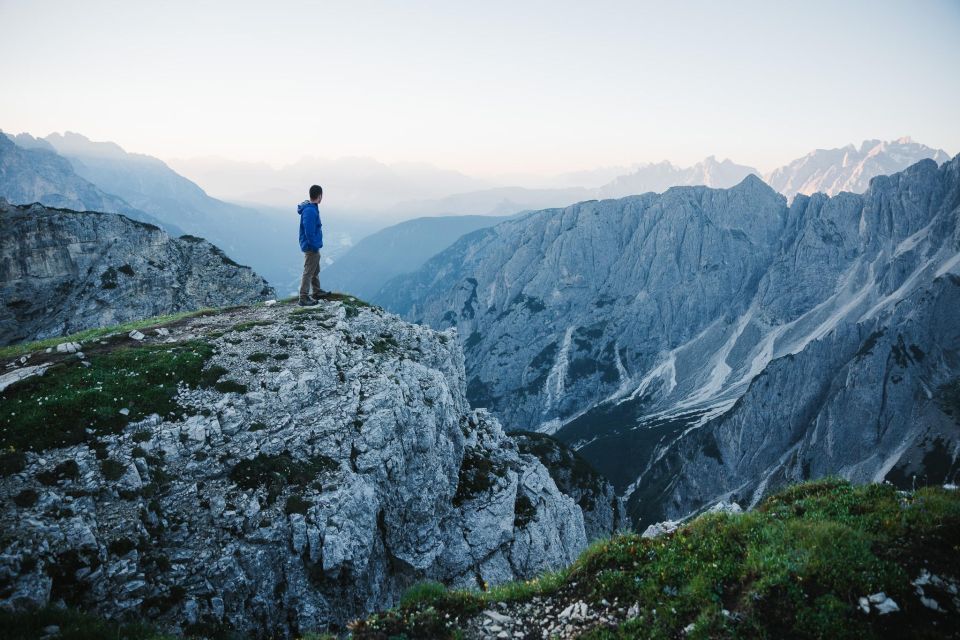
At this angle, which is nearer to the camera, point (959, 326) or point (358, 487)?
point (358, 487)

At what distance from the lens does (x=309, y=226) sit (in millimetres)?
28953

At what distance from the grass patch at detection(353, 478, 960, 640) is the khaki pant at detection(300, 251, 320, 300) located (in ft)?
76.0

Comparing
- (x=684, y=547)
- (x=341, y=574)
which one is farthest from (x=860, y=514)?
(x=341, y=574)

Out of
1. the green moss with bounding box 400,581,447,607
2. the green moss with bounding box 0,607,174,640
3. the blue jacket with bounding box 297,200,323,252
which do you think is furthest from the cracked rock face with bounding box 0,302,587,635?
the green moss with bounding box 400,581,447,607

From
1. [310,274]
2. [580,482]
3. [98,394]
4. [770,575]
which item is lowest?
[580,482]

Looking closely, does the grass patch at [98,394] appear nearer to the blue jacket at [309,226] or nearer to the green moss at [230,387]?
the green moss at [230,387]

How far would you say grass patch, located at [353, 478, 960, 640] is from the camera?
8.72 meters

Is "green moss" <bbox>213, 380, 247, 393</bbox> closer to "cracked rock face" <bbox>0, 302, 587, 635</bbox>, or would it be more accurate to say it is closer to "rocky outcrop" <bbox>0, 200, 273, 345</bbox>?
"cracked rock face" <bbox>0, 302, 587, 635</bbox>

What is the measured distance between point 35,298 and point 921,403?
254162 mm

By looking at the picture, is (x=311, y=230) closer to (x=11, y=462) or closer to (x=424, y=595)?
(x=11, y=462)

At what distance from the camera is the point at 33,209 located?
79.1m

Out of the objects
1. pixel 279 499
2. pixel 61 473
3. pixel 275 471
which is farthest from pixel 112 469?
pixel 279 499

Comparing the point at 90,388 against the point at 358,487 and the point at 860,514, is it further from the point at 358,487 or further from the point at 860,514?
the point at 860,514

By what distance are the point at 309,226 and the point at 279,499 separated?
15985 millimetres
